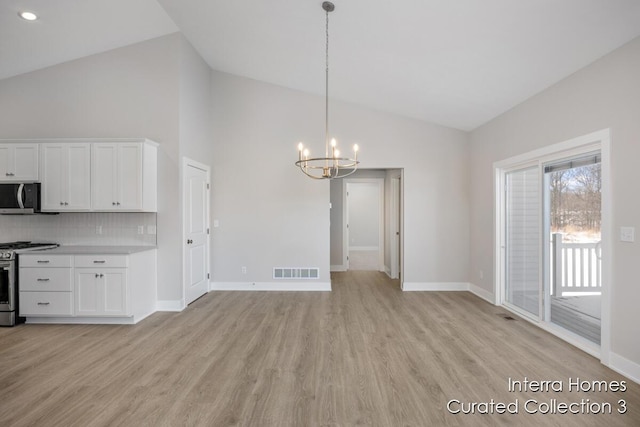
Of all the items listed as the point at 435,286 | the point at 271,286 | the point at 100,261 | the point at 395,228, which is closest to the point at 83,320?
the point at 100,261

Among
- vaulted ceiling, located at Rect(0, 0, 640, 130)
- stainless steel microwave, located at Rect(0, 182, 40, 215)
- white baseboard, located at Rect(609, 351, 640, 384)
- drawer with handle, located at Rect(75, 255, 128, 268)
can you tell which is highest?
vaulted ceiling, located at Rect(0, 0, 640, 130)

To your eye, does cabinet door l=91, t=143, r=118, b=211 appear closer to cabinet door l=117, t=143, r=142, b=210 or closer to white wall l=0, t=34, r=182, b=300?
cabinet door l=117, t=143, r=142, b=210

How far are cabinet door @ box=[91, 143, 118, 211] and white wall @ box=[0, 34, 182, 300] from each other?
43 centimetres

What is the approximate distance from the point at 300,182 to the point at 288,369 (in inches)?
137

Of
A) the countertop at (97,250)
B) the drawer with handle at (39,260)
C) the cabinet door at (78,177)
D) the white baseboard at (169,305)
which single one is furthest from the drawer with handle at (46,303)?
the cabinet door at (78,177)

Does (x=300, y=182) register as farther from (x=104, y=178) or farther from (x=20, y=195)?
(x=20, y=195)

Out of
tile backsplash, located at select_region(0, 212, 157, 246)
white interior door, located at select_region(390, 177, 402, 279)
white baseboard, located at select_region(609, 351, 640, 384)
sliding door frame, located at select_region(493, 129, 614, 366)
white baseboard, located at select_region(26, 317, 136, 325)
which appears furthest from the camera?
white interior door, located at select_region(390, 177, 402, 279)

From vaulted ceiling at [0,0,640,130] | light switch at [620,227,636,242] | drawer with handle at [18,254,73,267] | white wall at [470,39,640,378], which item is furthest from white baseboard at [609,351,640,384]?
drawer with handle at [18,254,73,267]

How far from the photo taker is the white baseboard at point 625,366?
257 centimetres

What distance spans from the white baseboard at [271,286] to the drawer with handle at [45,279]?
2180mm

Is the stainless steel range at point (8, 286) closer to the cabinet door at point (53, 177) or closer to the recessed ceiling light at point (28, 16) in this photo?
the cabinet door at point (53, 177)

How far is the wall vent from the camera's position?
5711 millimetres

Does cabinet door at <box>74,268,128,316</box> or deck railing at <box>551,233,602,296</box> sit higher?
deck railing at <box>551,233,602,296</box>

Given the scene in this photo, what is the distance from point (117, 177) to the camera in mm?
4152
